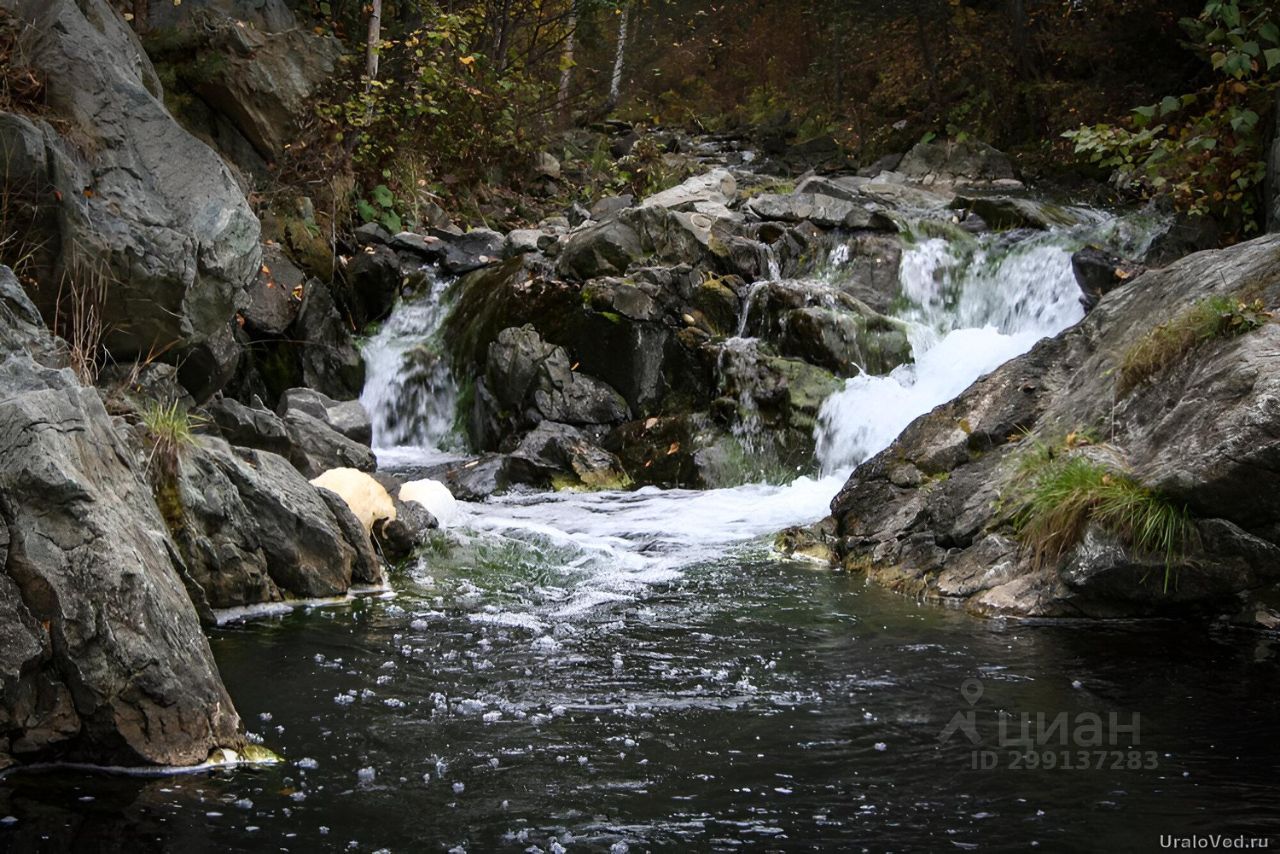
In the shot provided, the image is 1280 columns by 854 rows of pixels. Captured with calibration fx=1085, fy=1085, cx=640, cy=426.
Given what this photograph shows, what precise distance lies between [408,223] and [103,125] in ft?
23.7

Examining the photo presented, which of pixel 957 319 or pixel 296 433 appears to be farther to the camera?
pixel 957 319

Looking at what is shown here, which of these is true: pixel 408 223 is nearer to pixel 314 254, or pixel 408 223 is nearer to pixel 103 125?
pixel 314 254

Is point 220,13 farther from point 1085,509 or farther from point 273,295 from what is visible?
point 1085,509

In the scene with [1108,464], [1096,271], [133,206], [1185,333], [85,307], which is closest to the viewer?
[1108,464]

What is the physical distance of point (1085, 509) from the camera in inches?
266

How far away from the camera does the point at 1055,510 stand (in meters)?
6.84

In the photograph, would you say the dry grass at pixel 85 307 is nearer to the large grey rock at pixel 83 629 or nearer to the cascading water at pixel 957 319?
the large grey rock at pixel 83 629

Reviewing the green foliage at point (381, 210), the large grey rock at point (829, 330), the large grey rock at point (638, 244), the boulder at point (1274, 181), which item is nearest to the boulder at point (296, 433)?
the large grey rock at point (638, 244)

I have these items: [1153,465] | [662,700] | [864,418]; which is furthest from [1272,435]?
[864,418]

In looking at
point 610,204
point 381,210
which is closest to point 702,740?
point 381,210

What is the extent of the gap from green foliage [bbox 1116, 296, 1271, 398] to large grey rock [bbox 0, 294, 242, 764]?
6.13 meters

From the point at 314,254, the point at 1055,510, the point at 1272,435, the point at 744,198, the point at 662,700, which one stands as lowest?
the point at 662,700

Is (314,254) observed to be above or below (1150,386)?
above

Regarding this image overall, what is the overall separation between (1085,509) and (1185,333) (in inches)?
60.2
